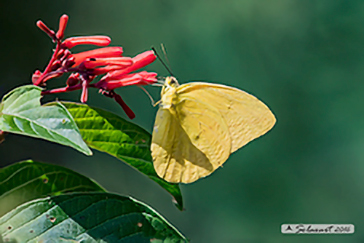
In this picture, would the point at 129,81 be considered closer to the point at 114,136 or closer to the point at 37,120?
the point at 114,136

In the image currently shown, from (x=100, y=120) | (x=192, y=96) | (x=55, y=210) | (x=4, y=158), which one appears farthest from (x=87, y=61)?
(x=4, y=158)

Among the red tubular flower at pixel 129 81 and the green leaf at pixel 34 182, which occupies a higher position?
the red tubular flower at pixel 129 81

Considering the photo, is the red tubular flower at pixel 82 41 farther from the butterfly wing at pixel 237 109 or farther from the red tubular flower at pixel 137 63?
the butterfly wing at pixel 237 109

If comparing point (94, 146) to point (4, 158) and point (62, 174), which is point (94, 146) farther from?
point (4, 158)

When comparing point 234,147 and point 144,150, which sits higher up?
point 144,150

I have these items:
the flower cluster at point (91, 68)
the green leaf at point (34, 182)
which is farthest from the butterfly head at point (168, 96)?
the green leaf at point (34, 182)

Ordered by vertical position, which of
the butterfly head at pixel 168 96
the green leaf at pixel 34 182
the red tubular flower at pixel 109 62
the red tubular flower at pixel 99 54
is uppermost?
the red tubular flower at pixel 99 54

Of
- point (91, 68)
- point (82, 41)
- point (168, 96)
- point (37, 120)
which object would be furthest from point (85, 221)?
point (168, 96)
